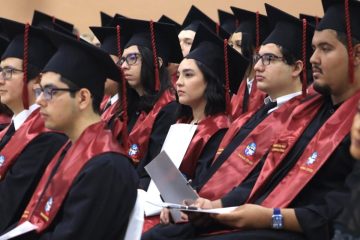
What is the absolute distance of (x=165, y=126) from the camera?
5.01 m

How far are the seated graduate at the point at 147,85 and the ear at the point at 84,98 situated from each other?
4.69 feet

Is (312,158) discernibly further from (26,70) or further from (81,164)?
(26,70)

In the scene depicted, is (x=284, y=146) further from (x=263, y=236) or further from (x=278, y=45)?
(x=278, y=45)

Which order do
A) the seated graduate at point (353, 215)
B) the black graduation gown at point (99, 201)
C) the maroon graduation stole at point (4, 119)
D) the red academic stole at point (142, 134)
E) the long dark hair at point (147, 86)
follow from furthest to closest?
the maroon graduation stole at point (4, 119)
the long dark hair at point (147, 86)
the red academic stole at point (142, 134)
the black graduation gown at point (99, 201)
the seated graduate at point (353, 215)

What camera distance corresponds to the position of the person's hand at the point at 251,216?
3.34 meters

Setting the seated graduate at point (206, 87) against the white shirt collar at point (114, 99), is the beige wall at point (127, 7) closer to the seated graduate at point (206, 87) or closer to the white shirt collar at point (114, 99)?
the white shirt collar at point (114, 99)

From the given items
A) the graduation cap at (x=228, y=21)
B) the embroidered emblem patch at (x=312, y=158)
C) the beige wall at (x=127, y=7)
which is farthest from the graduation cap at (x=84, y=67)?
the beige wall at (x=127, y=7)

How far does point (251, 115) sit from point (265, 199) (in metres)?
0.84

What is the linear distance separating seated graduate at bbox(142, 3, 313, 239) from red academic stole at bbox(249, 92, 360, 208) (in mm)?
205

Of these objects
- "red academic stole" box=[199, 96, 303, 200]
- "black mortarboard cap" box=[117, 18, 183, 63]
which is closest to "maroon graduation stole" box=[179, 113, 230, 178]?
"red academic stole" box=[199, 96, 303, 200]

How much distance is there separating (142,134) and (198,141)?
723 millimetres

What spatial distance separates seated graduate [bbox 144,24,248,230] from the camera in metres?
4.40

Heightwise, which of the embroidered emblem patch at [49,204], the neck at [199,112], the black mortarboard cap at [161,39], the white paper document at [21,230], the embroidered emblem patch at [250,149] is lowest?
the white paper document at [21,230]

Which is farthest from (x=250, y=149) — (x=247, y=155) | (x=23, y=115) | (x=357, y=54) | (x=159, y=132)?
(x=23, y=115)
